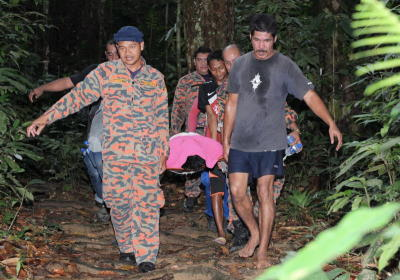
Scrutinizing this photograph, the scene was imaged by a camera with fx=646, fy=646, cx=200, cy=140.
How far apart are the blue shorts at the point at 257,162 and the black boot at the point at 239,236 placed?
0.98m

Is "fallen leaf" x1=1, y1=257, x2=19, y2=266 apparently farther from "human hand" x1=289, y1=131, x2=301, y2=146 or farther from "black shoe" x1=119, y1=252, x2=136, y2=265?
"human hand" x1=289, y1=131, x2=301, y2=146

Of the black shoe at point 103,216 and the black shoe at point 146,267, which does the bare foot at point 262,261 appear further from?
the black shoe at point 103,216

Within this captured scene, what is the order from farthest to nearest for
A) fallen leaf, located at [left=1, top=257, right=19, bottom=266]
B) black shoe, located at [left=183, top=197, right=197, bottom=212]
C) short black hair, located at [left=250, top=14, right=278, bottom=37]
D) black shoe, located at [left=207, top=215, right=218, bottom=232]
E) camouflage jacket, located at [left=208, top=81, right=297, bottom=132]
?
1. black shoe, located at [left=183, top=197, right=197, bottom=212]
2. black shoe, located at [left=207, top=215, right=218, bottom=232]
3. camouflage jacket, located at [left=208, top=81, right=297, bottom=132]
4. short black hair, located at [left=250, top=14, right=278, bottom=37]
5. fallen leaf, located at [left=1, top=257, right=19, bottom=266]

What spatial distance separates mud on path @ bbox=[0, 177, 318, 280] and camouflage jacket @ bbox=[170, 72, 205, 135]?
125cm

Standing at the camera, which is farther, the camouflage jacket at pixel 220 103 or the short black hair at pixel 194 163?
the camouflage jacket at pixel 220 103

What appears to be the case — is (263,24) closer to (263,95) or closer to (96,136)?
(263,95)

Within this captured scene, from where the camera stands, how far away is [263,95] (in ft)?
18.7

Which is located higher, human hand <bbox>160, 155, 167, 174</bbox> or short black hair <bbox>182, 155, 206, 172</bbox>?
human hand <bbox>160, 155, 167, 174</bbox>

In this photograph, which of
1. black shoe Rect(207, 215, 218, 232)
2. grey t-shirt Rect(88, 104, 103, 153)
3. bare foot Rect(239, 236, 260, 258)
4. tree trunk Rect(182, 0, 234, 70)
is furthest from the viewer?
tree trunk Rect(182, 0, 234, 70)

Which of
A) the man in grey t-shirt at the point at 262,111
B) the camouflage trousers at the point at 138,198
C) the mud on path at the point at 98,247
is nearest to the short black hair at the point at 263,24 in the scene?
the man in grey t-shirt at the point at 262,111

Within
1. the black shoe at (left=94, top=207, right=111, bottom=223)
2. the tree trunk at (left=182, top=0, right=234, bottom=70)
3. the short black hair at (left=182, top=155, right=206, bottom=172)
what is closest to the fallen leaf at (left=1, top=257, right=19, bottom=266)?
the short black hair at (left=182, top=155, right=206, bottom=172)

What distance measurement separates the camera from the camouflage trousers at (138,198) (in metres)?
5.84

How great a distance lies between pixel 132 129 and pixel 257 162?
3.80ft

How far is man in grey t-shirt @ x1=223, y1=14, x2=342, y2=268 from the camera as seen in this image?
563cm
